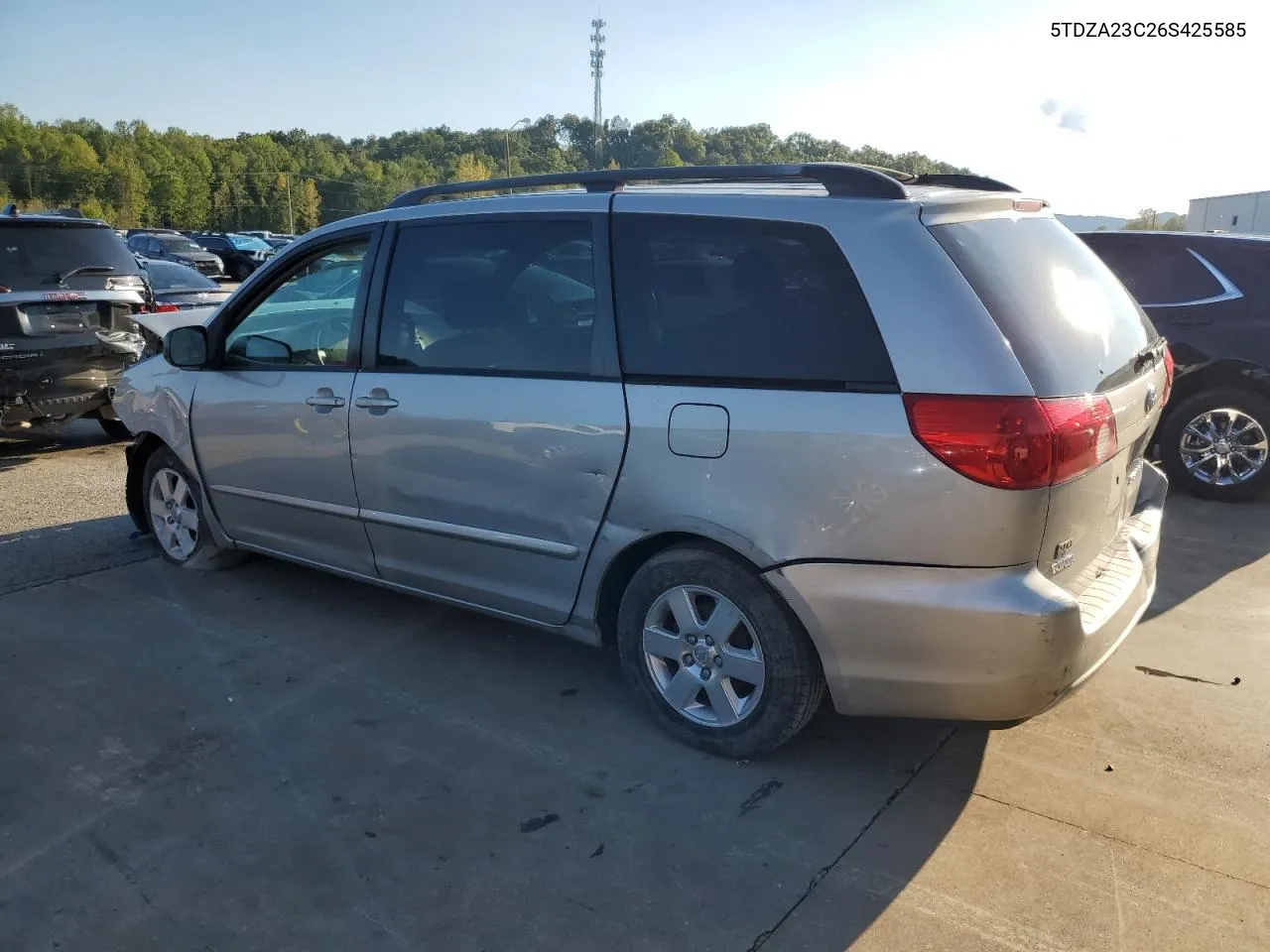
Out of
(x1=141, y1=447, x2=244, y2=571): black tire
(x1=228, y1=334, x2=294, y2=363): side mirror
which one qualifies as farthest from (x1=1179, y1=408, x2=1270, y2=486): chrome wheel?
(x1=141, y1=447, x2=244, y2=571): black tire

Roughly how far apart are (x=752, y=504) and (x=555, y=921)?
126cm

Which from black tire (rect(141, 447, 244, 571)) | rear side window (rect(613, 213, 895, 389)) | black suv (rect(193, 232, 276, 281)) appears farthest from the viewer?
black suv (rect(193, 232, 276, 281))

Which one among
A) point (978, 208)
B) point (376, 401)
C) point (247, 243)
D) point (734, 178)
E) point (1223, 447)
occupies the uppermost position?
point (247, 243)

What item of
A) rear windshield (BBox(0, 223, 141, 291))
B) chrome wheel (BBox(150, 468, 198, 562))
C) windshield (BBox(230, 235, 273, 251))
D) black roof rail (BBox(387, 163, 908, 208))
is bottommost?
chrome wheel (BBox(150, 468, 198, 562))

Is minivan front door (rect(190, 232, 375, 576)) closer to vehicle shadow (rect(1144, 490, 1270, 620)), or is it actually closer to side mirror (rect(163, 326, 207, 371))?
side mirror (rect(163, 326, 207, 371))

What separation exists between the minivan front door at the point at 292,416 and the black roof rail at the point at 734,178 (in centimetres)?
67

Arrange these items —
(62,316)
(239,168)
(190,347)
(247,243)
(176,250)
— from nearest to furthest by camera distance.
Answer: (190,347), (62,316), (176,250), (247,243), (239,168)

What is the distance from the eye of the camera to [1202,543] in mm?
5555

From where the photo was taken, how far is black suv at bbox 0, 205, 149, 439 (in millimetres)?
7414

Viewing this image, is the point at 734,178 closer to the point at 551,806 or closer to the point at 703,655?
the point at 703,655

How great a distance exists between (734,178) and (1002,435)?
131cm

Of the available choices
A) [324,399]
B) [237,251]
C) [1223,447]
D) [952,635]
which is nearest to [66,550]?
[324,399]

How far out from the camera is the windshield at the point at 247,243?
37344 mm

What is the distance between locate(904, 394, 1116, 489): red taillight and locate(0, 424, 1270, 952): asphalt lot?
3.54 feet
